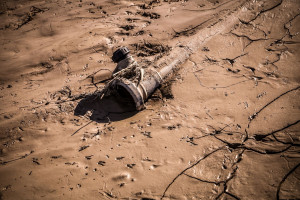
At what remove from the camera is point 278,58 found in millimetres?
2953

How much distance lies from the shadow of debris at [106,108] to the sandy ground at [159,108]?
17mm

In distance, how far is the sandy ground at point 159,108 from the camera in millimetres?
1721

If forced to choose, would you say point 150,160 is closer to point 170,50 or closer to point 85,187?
point 85,187

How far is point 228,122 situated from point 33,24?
15.2ft

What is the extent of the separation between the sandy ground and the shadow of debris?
0.06 feet

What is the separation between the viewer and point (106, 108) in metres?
2.47

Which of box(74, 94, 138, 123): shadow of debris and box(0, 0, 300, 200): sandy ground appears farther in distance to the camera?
box(74, 94, 138, 123): shadow of debris

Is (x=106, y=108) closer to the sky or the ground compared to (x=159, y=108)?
closer to the ground

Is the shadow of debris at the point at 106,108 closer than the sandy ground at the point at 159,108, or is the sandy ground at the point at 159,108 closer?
the sandy ground at the point at 159,108

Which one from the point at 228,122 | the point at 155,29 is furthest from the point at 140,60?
the point at 228,122

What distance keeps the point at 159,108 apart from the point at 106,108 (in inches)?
29.5

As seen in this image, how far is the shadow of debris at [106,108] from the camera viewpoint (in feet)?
7.75

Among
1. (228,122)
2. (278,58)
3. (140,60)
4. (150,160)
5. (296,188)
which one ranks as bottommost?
(150,160)

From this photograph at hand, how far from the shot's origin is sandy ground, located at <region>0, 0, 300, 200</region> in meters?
1.72
